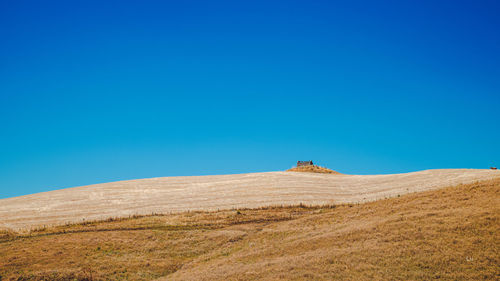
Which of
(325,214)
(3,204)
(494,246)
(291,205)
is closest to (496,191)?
A: (494,246)

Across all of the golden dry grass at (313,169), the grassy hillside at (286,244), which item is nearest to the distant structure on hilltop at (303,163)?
the golden dry grass at (313,169)

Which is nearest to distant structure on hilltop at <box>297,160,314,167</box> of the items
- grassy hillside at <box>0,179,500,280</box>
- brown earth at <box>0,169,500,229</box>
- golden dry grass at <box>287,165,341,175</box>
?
golden dry grass at <box>287,165,341,175</box>

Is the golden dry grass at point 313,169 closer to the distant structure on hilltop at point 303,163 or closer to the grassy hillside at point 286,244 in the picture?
the distant structure on hilltop at point 303,163

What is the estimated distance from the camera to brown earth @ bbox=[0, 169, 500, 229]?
3028 cm

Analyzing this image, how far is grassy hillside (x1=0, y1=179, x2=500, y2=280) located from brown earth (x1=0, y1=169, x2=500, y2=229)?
3.06 metres

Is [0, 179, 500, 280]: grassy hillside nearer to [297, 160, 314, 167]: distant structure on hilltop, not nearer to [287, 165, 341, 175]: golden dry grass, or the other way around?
[287, 165, 341, 175]: golden dry grass

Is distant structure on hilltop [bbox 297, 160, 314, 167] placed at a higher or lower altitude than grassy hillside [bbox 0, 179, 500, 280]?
higher

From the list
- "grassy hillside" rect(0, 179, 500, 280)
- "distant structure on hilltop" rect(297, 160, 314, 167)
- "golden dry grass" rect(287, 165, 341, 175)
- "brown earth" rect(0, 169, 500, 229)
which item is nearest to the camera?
"grassy hillside" rect(0, 179, 500, 280)

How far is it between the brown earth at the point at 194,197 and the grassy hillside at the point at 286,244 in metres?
3.06

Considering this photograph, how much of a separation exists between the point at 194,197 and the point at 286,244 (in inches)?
754

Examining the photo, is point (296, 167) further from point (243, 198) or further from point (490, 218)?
point (490, 218)

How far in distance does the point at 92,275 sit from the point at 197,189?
24211 mm

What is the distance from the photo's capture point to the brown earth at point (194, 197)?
30.3 m

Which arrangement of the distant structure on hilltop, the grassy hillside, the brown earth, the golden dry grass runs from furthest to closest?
the distant structure on hilltop → the golden dry grass → the brown earth → the grassy hillside
